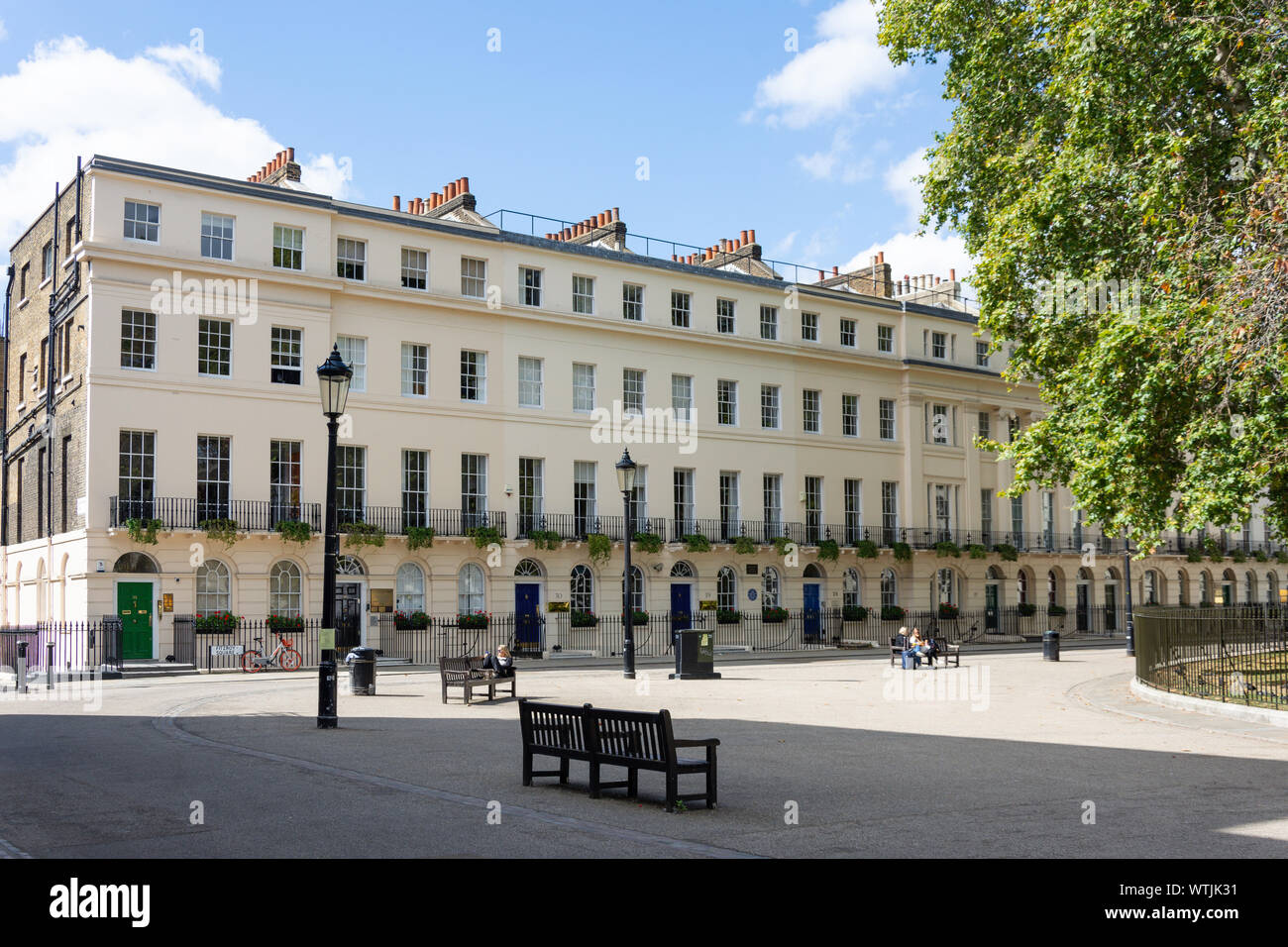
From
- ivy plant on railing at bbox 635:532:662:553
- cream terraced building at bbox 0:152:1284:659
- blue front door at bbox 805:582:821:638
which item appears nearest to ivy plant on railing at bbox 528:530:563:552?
cream terraced building at bbox 0:152:1284:659

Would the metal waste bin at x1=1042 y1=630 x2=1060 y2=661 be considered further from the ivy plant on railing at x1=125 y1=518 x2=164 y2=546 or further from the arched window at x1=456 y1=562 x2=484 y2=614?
the ivy plant on railing at x1=125 y1=518 x2=164 y2=546

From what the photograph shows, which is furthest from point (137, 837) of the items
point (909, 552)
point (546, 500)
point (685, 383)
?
point (909, 552)

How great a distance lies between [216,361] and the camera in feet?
110

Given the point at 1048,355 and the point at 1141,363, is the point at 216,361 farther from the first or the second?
the point at 1141,363

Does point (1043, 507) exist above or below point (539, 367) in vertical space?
below

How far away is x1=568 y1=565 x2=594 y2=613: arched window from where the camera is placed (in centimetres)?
3938

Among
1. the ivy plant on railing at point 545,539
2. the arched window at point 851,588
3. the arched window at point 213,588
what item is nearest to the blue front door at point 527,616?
the ivy plant on railing at point 545,539

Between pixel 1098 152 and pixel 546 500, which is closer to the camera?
pixel 1098 152

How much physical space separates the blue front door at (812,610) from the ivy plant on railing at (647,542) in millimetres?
7119

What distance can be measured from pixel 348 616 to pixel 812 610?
59.5ft

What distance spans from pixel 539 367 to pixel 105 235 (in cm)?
1370

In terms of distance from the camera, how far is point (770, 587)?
4409 cm

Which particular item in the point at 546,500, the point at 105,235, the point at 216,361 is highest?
the point at 105,235

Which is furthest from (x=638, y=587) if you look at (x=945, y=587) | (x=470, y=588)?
(x=945, y=587)
